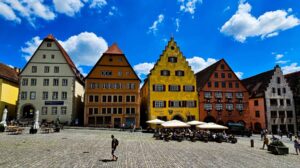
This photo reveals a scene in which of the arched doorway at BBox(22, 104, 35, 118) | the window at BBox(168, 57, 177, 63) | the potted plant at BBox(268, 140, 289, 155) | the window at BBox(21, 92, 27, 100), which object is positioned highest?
the window at BBox(168, 57, 177, 63)

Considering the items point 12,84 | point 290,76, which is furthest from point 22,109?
point 290,76

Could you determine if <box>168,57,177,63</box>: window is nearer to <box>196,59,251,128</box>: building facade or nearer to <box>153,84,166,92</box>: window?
<box>153,84,166,92</box>: window

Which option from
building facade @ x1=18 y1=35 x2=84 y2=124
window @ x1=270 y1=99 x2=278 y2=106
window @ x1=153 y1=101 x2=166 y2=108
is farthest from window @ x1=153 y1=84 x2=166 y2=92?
window @ x1=270 y1=99 x2=278 y2=106

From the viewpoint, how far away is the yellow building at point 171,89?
44000 millimetres

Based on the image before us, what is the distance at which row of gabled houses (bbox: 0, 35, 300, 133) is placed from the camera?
42.3 metres

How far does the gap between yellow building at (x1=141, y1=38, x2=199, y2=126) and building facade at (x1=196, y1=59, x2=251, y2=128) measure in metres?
2.28

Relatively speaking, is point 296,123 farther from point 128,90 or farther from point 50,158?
point 50,158

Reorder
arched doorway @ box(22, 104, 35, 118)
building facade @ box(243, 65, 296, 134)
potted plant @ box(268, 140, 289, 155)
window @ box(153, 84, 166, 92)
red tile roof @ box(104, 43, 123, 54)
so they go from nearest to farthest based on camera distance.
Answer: potted plant @ box(268, 140, 289, 155) < arched doorway @ box(22, 104, 35, 118) < window @ box(153, 84, 166, 92) < red tile roof @ box(104, 43, 123, 54) < building facade @ box(243, 65, 296, 134)

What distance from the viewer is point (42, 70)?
1694 inches

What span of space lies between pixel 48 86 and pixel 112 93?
39.2 feet

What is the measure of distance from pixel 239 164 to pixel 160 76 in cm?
3202

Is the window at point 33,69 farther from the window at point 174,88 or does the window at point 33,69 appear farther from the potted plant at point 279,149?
the potted plant at point 279,149

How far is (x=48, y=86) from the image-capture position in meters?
42.7

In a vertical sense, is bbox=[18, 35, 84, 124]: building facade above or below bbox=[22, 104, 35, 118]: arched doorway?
above
